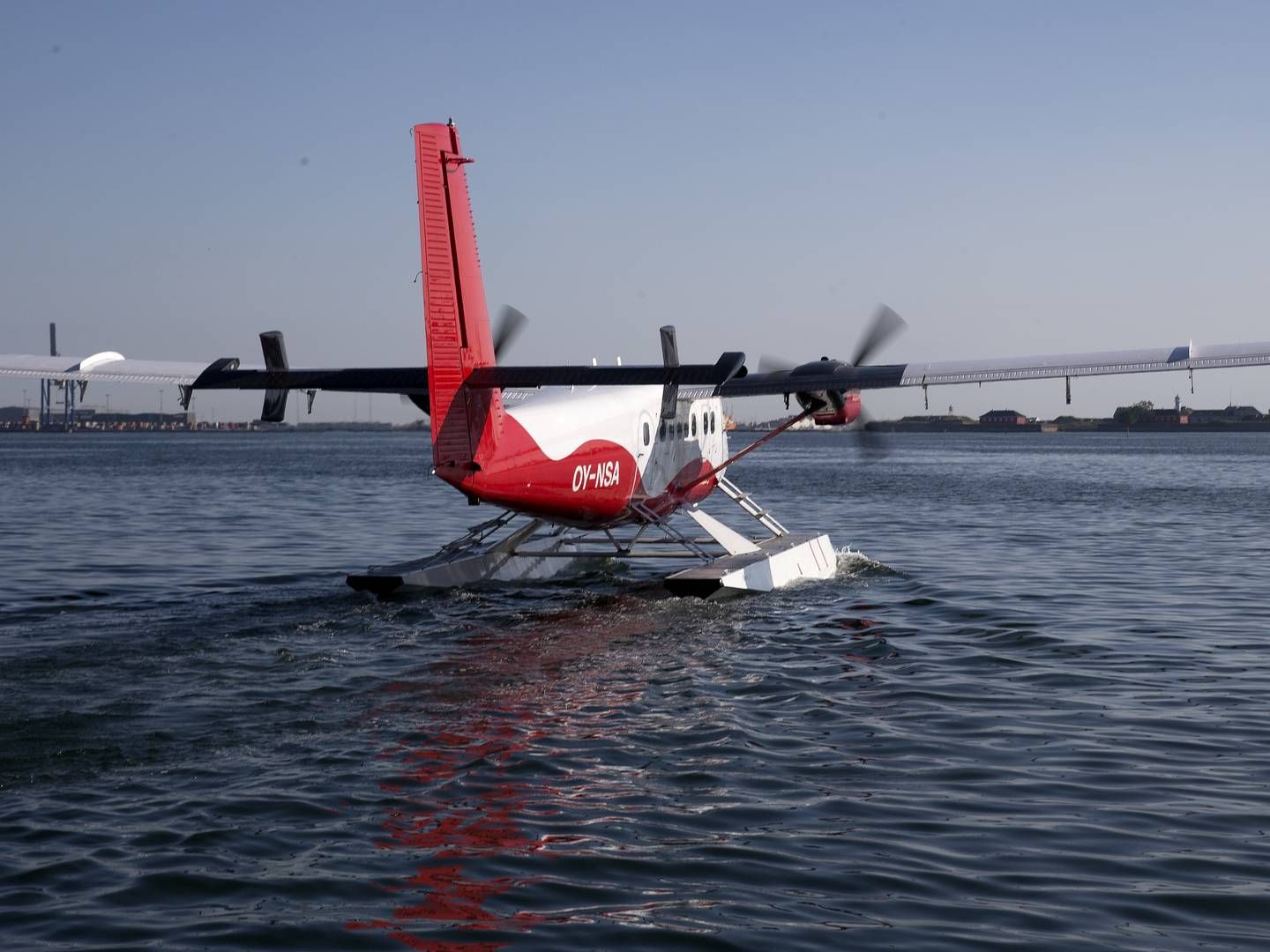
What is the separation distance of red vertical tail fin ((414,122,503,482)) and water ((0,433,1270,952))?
2354 mm

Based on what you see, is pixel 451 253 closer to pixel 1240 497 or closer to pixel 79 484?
pixel 1240 497

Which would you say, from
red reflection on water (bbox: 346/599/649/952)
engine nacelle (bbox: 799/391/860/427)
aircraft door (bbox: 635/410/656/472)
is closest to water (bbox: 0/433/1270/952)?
red reflection on water (bbox: 346/599/649/952)

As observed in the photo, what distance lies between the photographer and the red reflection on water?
644 centimetres

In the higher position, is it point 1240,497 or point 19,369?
point 19,369

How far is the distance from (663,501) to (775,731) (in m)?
10.5

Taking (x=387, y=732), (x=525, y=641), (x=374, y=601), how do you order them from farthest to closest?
(x=374, y=601)
(x=525, y=641)
(x=387, y=732)

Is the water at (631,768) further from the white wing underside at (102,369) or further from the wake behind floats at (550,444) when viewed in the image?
the white wing underside at (102,369)

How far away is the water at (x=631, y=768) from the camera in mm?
6434

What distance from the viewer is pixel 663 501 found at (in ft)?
67.8

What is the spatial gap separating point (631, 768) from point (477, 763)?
1.13 m

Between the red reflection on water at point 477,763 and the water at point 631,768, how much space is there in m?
0.04

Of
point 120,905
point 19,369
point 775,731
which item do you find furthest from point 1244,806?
point 19,369

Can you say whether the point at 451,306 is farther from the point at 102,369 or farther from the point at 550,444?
the point at 102,369

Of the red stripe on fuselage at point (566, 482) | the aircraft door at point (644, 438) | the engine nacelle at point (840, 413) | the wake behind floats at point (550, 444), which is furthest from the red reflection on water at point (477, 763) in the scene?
the engine nacelle at point (840, 413)
